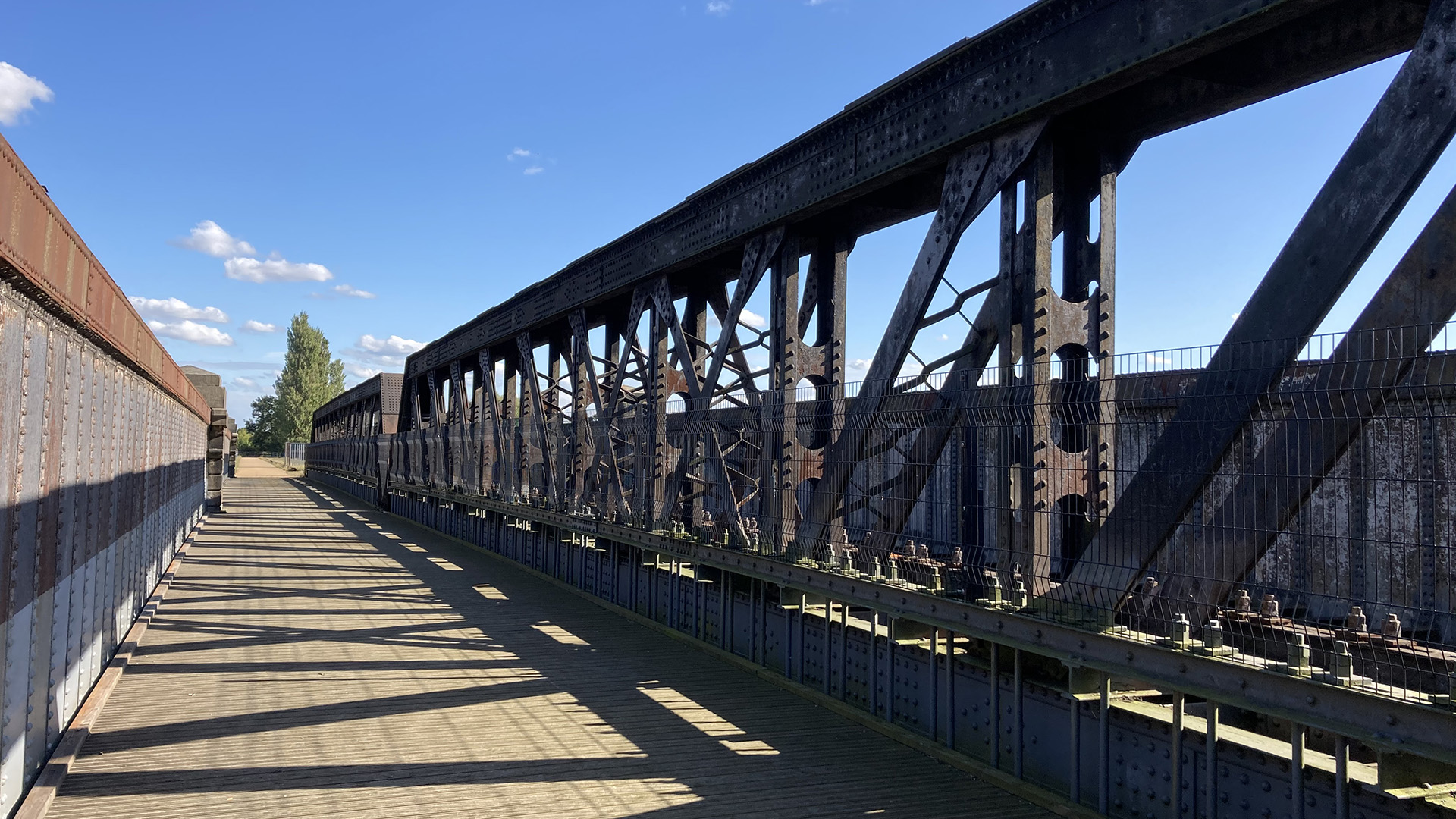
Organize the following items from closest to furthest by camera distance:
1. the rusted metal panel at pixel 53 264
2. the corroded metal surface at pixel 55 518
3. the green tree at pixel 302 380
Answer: the rusted metal panel at pixel 53 264
the corroded metal surface at pixel 55 518
the green tree at pixel 302 380

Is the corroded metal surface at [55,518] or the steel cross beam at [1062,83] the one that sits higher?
the steel cross beam at [1062,83]

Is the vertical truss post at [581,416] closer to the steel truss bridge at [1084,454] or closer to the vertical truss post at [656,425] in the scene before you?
the vertical truss post at [656,425]

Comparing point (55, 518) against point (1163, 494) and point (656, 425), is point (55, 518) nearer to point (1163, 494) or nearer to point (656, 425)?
point (1163, 494)

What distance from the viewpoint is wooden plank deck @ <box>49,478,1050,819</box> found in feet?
21.1

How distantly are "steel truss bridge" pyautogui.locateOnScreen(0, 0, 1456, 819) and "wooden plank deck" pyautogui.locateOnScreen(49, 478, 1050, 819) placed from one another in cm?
58

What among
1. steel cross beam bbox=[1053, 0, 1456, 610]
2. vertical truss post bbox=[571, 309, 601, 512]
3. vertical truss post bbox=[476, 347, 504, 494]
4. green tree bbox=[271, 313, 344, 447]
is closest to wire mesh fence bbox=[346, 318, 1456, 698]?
steel cross beam bbox=[1053, 0, 1456, 610]

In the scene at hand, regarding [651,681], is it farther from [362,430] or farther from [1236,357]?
[362,430]

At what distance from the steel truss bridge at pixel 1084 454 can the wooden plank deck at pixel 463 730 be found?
581 millimetres

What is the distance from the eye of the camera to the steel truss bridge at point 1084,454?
4734 mm

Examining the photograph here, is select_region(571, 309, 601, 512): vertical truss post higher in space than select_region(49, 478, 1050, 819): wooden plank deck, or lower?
higher

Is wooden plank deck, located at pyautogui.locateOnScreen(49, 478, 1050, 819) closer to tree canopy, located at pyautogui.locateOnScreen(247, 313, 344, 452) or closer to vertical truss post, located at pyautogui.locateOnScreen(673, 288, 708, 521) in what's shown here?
vertical truss post, located at pyautogui.locateOnScreen(673, 288, 708, 521)

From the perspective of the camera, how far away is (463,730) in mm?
8078

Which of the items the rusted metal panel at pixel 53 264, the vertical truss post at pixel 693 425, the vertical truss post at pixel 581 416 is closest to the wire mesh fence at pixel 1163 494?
the vertical truss post at pixel 693 425

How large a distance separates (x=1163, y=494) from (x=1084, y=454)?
3.56 ft
